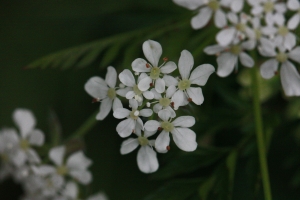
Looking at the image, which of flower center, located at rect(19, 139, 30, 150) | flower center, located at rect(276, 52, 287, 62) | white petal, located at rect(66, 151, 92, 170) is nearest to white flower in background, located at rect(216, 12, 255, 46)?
flower center, located at rect(276, 52, 287, 62)

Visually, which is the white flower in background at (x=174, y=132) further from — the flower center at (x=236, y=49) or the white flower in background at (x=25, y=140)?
the white flower in background at (x=25, y=140)

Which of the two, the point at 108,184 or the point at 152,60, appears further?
the point at 108,184

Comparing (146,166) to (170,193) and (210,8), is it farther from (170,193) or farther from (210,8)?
(210,8)

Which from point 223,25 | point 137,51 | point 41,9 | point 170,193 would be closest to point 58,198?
point 170,193

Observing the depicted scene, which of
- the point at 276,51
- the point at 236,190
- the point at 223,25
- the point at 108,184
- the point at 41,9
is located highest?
the point at 41,9

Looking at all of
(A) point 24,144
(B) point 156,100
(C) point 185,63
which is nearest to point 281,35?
(C) point 185,63

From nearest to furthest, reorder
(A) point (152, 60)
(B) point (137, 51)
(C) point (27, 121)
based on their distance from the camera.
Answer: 1. (A) point (152, 60)
2. (B) point (137, 51)
3. (C) point (27, 121)

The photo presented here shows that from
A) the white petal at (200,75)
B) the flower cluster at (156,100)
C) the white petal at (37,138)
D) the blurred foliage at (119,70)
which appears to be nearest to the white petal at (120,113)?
the flower cluster at (156,100)

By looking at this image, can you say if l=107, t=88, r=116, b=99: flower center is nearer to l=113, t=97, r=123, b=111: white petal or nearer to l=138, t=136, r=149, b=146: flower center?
l=113, t=97, r=123, b=111: white petal
